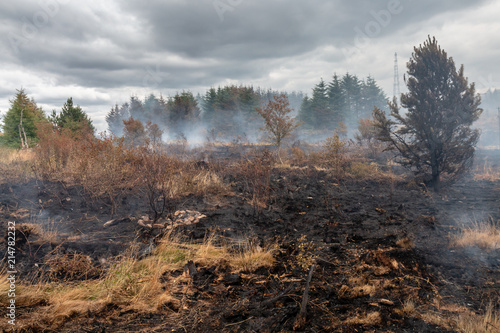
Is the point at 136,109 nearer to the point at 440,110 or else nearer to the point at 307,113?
the point at 307,113

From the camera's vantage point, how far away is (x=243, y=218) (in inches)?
260

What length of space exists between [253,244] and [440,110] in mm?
8708

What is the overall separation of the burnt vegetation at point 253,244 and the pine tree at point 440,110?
56 mm

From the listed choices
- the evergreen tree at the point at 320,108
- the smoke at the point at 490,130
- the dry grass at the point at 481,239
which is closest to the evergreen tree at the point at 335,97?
the evergreen tree at the point at 320,108

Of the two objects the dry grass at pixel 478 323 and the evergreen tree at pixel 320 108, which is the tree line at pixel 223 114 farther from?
the dry grass at pixel 478 323

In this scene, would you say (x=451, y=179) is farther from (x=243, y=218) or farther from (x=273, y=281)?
(x=273, y=281)

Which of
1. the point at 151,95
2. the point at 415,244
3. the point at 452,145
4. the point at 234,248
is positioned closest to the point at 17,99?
the point at 234,248

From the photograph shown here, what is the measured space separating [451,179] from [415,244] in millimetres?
7155

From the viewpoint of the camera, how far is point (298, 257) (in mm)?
4387

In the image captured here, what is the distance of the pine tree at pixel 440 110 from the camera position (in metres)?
9.13

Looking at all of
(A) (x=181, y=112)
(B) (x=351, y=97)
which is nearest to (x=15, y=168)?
(A) (x=181, y=112)

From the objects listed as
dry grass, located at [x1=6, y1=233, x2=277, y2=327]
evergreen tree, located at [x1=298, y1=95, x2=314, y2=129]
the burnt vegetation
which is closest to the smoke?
the burnt vegetation

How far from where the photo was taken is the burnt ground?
2.76m

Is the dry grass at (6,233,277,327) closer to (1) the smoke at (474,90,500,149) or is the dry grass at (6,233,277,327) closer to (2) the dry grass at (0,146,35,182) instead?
(2) the dry grass at (0,146,35,182)
